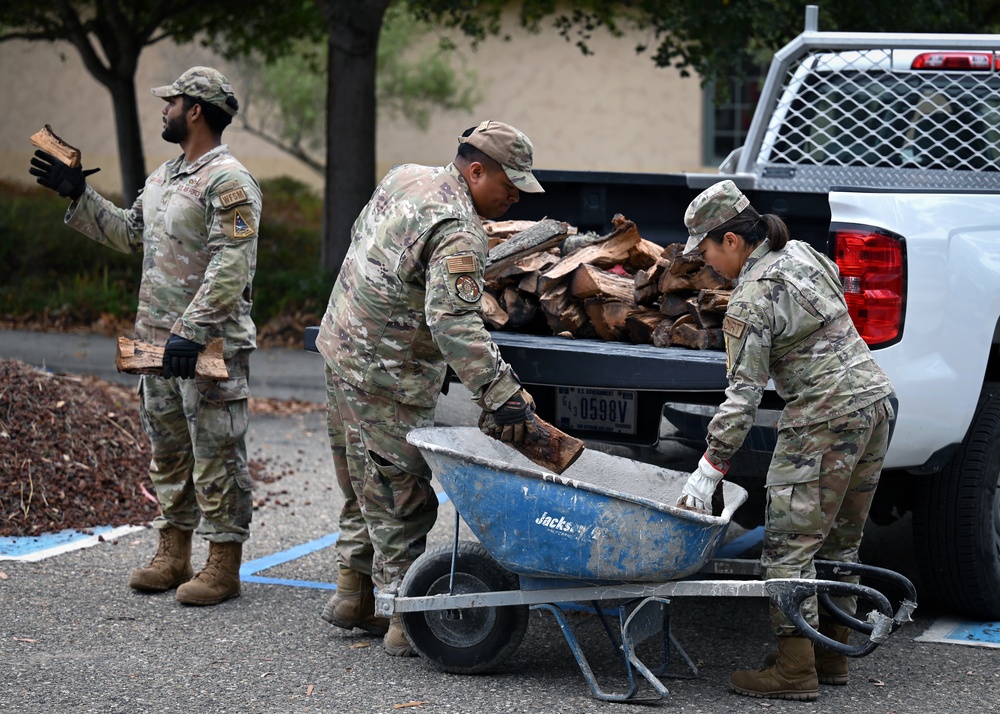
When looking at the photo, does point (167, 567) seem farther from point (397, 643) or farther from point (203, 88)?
point (203, 88)

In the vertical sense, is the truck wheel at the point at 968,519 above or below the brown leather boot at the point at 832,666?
above

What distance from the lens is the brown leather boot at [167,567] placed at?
203 inches

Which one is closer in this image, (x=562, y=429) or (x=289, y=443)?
(x=562, y=429)

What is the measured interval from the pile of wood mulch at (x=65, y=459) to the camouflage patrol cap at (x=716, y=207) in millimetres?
3463

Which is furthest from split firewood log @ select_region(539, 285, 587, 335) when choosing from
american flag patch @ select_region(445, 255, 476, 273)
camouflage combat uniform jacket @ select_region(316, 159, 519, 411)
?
american flag patch @ select_region(445, 255, 476, 273)

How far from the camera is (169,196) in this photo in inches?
198

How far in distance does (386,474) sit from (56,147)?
1.98 meters

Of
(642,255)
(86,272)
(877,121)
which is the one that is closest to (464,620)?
(642,255)

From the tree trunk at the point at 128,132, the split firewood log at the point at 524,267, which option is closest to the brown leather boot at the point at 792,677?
the split firewood log at the point at 524,267

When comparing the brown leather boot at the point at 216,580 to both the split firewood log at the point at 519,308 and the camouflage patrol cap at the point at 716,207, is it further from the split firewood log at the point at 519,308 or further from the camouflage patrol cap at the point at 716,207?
the camouflage patrol cap at the point at 716,207

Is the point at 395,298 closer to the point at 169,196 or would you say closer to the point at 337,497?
the point at 169,196

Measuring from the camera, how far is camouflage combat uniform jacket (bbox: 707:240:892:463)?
3.88m

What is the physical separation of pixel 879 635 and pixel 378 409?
1.75m

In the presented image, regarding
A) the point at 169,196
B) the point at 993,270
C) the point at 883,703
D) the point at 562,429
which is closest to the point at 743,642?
the point at 883,703
